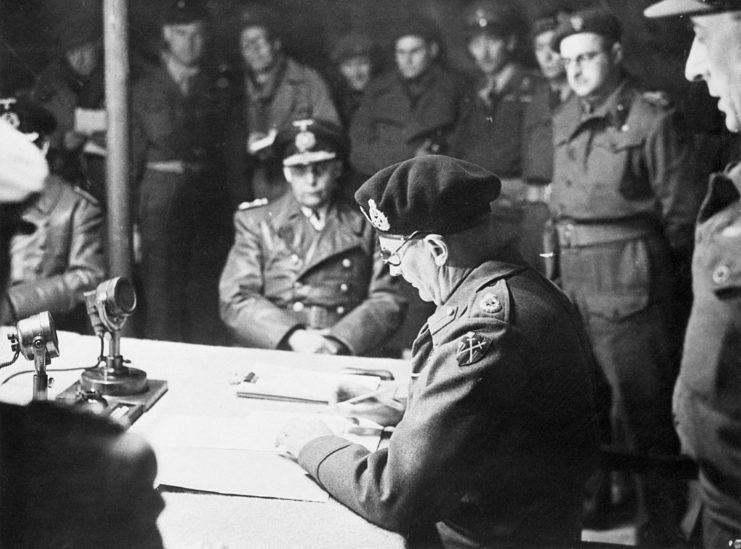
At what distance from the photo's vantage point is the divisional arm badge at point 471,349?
146 centimetres

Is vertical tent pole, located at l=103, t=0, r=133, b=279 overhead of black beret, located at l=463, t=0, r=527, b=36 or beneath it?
beneath

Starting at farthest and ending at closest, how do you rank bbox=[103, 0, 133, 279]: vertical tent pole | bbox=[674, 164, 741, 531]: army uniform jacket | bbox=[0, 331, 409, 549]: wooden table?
bbox=[103, 0, 133, 279]: vertical tent pole, bbox=[674, 164, 741, 531]: army uniform jacket, bbox=[0, 331, 409, 549]: wooden table

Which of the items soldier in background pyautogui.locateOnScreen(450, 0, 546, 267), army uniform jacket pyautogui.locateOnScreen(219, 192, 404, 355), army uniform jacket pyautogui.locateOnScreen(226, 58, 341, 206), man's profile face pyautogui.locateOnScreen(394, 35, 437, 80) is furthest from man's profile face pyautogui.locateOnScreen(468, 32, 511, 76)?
army uniform jacket pyautogui.locateOnScreen(219, 192, 404, 355)

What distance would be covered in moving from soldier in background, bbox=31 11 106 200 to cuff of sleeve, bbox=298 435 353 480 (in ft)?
2.80

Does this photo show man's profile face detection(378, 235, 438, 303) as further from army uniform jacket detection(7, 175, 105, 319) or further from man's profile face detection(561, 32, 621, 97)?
man's profile face detection(561, 32, 621, 97)

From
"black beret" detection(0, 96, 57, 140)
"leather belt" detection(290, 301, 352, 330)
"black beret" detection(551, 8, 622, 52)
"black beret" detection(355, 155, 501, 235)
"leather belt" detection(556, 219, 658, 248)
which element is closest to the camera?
"black beret" detection(355, 155, 501, 235)

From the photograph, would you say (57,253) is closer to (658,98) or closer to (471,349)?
Result: (471,349)

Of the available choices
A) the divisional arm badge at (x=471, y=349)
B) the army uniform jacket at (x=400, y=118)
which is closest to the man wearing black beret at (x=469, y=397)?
the divisional arm badge at (x=471, y=349)

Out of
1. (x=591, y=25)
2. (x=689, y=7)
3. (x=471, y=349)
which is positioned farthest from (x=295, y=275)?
(x=689, y=7)

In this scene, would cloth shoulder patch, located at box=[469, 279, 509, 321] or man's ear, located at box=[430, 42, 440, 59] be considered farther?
man's ear, located at box=[430, 42, 440, 59]

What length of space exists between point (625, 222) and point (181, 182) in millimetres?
1305

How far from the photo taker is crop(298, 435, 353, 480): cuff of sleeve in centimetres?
159

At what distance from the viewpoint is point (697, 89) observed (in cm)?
199

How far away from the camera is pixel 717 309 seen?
6.29 feet
